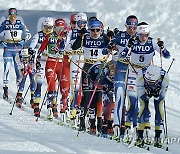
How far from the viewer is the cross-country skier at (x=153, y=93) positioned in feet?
31.2

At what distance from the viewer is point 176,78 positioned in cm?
1830

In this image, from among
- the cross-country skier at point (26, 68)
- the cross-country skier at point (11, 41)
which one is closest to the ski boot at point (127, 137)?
the cross-country skier at point (26, 68)

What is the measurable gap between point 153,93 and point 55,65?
3843mm

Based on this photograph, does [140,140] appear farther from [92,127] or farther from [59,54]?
[59,54]

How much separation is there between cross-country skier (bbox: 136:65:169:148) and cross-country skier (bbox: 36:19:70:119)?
10.7 ft

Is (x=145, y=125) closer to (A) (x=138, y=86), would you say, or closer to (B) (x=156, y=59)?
(A) (x=138, y=86)

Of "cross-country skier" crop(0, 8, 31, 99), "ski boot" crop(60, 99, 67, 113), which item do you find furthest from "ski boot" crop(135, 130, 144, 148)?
"cross-country skier" crop(0, 8, 31, 99)

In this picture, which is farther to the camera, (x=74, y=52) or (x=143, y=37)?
(x=74, y=52)

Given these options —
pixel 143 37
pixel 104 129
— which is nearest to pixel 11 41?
pixel 104 129

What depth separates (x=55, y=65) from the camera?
12.9m

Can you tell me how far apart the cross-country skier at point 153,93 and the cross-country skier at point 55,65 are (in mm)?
3248

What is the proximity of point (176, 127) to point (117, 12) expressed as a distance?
15261 millimetres

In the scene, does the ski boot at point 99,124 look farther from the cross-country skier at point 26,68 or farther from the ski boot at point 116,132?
the cross-country skier at point 26,68

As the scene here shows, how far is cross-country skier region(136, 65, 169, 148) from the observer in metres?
9.52
